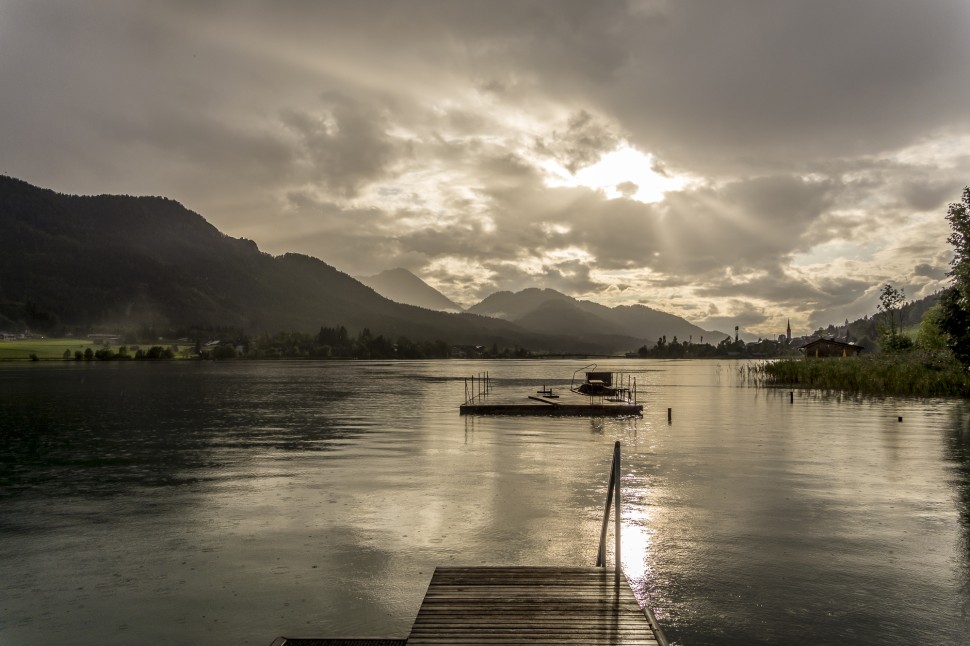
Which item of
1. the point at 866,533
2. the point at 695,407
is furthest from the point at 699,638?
the point at 695,407

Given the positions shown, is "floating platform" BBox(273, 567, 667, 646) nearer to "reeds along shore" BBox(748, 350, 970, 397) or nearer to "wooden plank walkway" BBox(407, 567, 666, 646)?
"wooden plank walkway" BBox(407, 567, 666, 646)

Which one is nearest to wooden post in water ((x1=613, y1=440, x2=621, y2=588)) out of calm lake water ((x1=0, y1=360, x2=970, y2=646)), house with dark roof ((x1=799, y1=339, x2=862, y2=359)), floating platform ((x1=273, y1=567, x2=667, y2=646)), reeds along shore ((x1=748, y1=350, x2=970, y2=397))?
floating platform ((x1=273, y1=567, x2=667, y2=646))

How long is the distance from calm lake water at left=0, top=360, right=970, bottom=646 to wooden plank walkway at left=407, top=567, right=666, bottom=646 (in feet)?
6.20

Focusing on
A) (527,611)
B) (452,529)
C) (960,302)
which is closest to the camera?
(527,611)

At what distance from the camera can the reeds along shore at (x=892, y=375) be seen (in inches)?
2933

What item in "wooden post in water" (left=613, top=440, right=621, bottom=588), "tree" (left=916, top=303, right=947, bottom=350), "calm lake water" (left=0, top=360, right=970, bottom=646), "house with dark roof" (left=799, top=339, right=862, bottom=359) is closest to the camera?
"wooden post in water" (left=613, top=440, right=621, bottom=588)

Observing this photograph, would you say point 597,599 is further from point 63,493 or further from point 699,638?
point 63,493

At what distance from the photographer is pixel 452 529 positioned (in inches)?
765

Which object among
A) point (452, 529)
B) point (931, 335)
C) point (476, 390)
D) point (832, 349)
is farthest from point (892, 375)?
point (452, 529)

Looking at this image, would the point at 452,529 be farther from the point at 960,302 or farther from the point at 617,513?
the point at 960,302

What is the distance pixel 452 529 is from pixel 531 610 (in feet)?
29.8

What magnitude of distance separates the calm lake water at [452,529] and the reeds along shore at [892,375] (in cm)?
3747

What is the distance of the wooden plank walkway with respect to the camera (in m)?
9.67

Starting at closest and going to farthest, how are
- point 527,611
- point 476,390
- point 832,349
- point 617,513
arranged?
point 527,611
point 617,513
point 476,390
point 832,349
